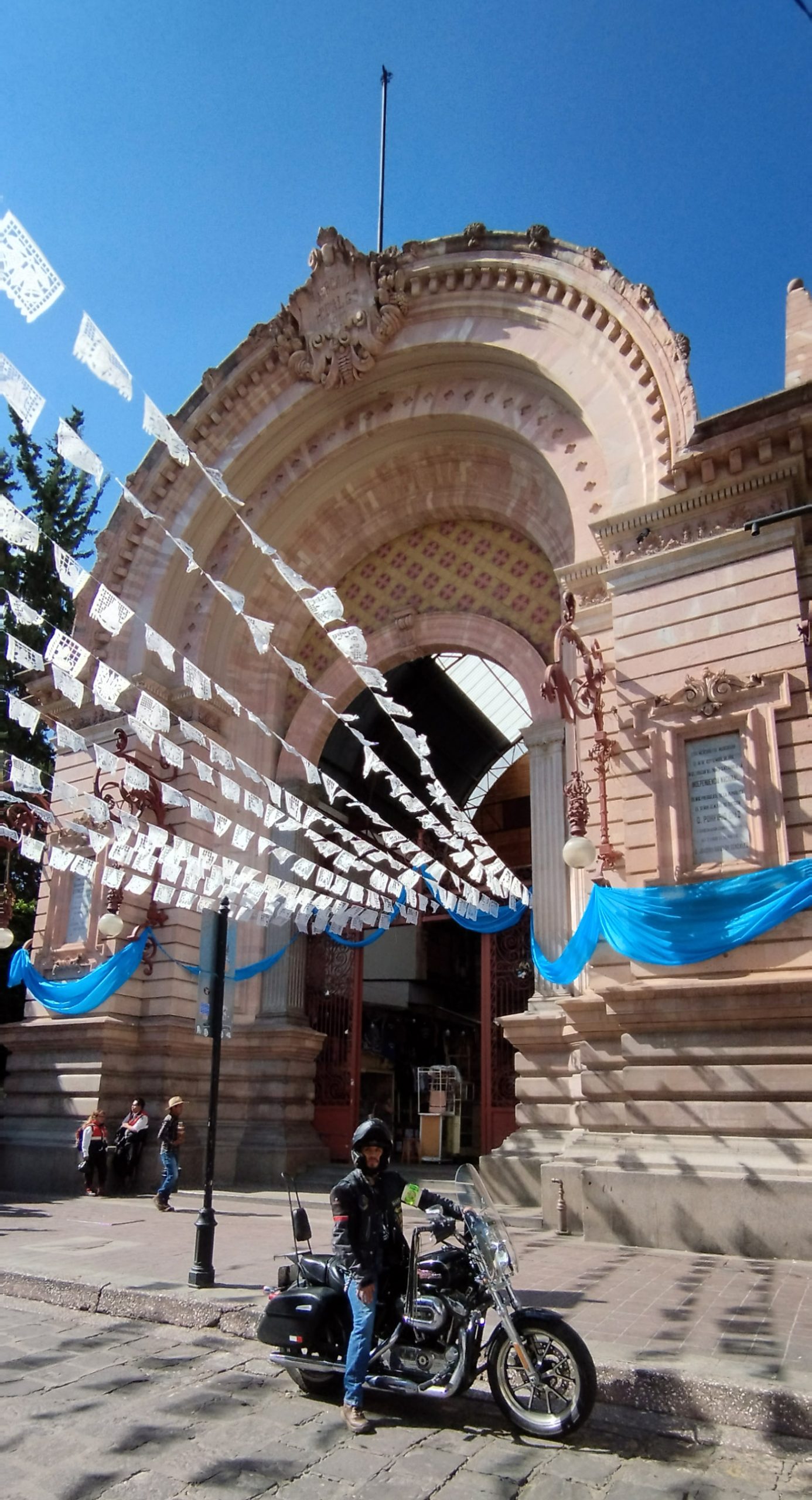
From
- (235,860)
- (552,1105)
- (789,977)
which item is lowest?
(552,1105)

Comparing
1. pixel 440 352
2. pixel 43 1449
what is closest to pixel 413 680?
pixel 440 352

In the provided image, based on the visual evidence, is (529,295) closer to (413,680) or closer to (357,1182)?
(413,680)

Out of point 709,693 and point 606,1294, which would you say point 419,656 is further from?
point 606,1294

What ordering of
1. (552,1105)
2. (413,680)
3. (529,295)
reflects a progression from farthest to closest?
(413,680), (529,295), (552,1105)

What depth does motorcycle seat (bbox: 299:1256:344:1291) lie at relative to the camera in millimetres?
6258

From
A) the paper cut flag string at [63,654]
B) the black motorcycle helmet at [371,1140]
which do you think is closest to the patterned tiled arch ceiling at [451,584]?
the paper cut flag string at [63,654]

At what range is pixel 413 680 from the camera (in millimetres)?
21516

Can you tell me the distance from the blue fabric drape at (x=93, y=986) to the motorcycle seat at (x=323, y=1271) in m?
10.4

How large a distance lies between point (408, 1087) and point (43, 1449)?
722 inches

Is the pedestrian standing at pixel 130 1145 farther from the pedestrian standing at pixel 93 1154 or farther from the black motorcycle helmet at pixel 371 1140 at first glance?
the black motorcycle helmet at pixel 371 1140

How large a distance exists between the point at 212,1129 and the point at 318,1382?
3.33 m

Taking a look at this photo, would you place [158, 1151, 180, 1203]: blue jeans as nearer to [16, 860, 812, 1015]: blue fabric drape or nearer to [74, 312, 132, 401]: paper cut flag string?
[16, 860, 812, 1015]: blue fabric drape

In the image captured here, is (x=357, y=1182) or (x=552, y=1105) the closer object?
(x=357, y=1182)

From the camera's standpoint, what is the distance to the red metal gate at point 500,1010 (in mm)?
15242
